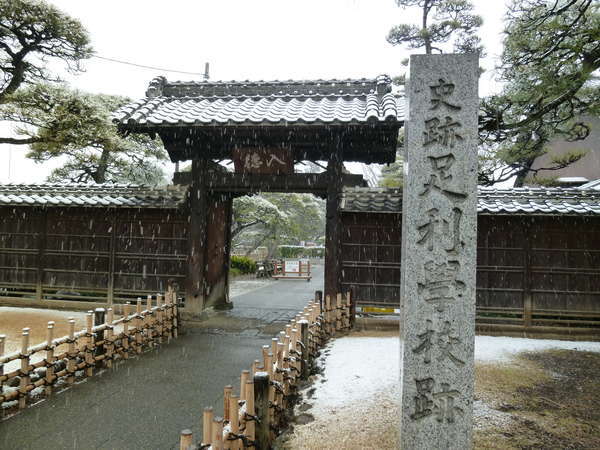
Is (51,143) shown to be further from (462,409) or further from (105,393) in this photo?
(462,409)

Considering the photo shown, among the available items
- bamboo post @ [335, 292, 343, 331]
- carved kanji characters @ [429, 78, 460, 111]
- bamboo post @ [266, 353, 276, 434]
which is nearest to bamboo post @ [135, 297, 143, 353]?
bamboo post @ [266, 353, 276, 434]

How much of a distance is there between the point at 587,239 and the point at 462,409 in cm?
803

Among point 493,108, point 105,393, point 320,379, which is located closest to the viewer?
point 105,393

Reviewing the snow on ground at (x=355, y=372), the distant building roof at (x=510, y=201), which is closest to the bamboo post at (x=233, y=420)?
the snow on ground at (x=355, y=372)

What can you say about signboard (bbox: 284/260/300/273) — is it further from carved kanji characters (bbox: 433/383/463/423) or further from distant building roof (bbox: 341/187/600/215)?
carved kanji characters (bbox: 433/383/463/423)

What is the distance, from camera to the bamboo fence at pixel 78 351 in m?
5.10

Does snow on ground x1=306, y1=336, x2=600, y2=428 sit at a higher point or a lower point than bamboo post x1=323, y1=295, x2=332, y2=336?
lower

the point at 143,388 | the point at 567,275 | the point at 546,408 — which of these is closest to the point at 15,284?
the point at 143,388

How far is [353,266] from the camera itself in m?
10.3

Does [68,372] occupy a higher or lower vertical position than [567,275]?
lower

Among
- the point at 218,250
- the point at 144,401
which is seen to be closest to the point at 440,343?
the point at 144,401

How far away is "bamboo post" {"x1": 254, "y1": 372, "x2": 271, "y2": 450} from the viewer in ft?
13.0

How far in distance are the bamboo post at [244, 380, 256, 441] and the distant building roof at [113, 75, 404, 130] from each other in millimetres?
5987

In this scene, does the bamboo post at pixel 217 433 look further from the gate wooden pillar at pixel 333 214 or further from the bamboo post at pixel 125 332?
the gate wooden pillar at pixel 333 214
